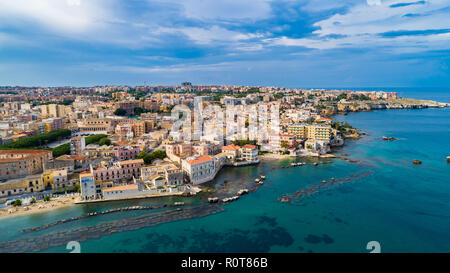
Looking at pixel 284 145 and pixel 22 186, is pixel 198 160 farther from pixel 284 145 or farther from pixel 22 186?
pixel 284 145

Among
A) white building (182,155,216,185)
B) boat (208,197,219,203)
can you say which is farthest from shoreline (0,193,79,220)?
boat (208,197,219,203)

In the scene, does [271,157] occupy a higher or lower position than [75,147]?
lower

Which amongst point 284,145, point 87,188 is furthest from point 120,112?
point 87,188

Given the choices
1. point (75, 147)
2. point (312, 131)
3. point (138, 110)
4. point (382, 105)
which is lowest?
point (75, 147)

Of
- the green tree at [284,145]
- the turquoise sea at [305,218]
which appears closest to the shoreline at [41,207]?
the turquoise sea at [305,218]
